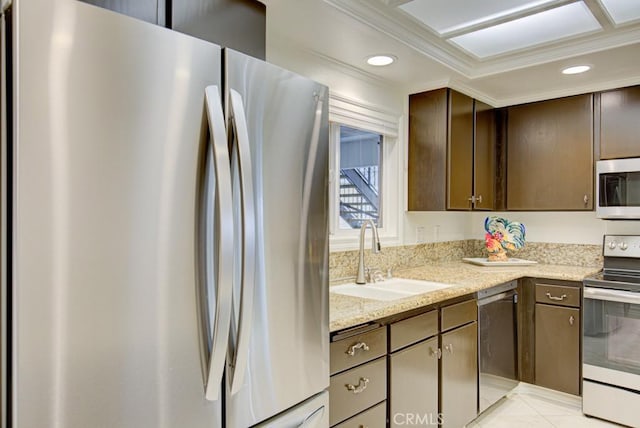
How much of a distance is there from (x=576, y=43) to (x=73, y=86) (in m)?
2.64

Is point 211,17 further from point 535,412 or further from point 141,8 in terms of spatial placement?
point 535,412

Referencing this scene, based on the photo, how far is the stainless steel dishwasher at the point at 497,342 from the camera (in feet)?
8.22

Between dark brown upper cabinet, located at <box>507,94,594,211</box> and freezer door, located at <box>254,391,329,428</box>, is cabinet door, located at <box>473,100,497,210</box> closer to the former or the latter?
dark brown upper cabinet, located at <box>507,94,594,211</box>

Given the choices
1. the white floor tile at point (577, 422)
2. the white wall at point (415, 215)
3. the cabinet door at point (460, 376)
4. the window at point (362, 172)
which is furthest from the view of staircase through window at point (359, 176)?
the white floor tile at point (577, 422)

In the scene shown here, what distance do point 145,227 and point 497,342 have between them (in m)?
2.44

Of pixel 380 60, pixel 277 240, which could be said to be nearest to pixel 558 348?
pixel 380 60

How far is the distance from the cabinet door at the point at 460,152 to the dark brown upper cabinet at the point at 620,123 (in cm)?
89

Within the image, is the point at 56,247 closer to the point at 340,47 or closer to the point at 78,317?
the point at 78,317

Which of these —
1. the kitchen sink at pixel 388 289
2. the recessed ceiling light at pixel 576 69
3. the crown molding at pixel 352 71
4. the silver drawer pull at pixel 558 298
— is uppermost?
the recessed ceiling light at pixel 576 69

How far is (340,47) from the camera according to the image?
2.28m

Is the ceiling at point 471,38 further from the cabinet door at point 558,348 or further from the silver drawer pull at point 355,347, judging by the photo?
the cabinet door at point 558,348

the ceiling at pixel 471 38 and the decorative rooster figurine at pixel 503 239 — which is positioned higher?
the ceiling at pixel 471 38

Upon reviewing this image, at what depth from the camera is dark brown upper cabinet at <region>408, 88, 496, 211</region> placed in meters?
2.90

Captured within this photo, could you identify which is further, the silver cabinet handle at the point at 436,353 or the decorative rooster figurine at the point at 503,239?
the decorative rooster figurine at the point at 503,239
